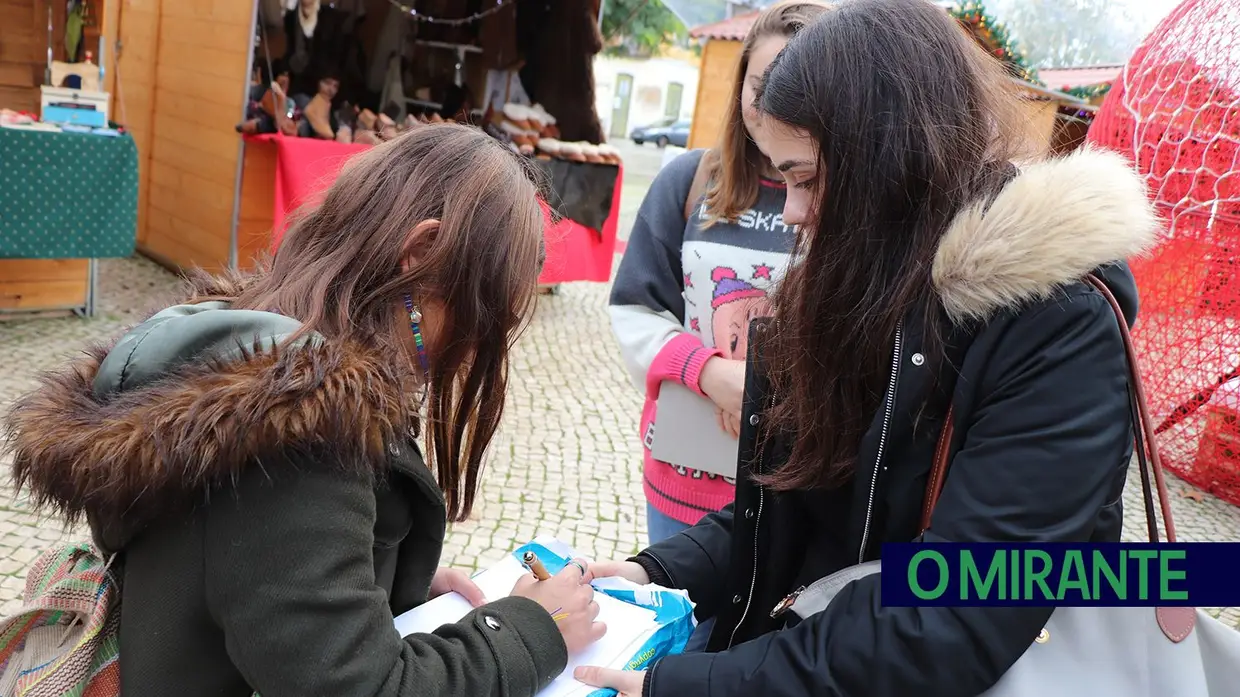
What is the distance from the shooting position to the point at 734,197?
2092mm

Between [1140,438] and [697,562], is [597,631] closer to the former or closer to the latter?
[697,562]

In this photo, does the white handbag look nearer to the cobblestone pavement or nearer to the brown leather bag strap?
the brown leather bag strap

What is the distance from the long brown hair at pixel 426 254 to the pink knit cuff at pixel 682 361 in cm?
72

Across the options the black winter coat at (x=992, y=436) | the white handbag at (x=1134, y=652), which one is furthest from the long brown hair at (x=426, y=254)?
the white handbag at (x=1134, y=652)

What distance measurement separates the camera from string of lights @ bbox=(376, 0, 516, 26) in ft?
25.1

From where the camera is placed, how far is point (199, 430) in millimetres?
975

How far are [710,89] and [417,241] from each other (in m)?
13.8

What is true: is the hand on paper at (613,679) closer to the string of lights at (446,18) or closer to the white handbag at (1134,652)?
the white handbag at (1134,652)

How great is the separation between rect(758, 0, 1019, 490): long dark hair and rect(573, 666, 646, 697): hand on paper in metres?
0.38

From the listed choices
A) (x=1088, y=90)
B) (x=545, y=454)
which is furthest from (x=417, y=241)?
(x=1088, y=90)

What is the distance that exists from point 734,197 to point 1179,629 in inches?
49.4

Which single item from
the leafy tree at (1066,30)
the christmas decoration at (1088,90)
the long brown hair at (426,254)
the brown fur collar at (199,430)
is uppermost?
the leafy tree at (1066,30)

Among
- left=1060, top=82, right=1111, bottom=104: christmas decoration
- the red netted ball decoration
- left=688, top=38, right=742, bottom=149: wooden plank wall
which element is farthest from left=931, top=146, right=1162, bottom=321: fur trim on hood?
left=688, top=38, right=742, bottom=149: wooden plank wall

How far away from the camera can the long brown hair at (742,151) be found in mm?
2076
